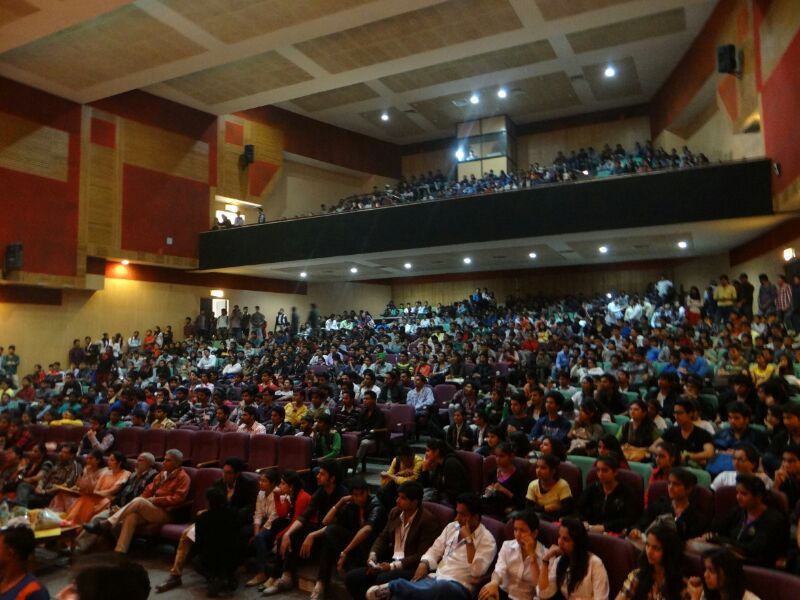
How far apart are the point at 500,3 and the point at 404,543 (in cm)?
962

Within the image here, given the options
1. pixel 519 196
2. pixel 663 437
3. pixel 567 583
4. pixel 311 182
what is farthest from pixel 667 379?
pixel 311 182

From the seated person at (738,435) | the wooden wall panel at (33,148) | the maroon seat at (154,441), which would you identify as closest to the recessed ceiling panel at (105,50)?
the wooden wall panel at (33,148)

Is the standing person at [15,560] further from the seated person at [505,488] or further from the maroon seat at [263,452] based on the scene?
the maroon seat at [263,452]

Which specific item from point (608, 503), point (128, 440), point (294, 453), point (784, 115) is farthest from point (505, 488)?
point (784, 115)

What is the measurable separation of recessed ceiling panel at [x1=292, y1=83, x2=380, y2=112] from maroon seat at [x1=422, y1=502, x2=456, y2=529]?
13.0 m

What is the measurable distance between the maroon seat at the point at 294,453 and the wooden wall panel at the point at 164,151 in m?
10.7

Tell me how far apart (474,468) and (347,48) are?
1000 centimetres

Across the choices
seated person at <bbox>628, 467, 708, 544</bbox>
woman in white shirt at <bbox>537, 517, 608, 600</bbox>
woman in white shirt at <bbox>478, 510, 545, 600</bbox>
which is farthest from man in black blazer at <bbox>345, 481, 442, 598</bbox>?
seated person at <bbox>628, 467, 708, 544</bbox>

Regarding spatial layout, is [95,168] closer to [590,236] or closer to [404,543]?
[590,236]

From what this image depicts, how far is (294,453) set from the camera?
5.43 m

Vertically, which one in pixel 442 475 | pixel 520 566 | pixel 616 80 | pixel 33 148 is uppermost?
pixel 616 80

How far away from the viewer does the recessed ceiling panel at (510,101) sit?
1488cm

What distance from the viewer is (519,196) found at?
1118 centimetres

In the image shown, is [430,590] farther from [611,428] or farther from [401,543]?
[611,428]
